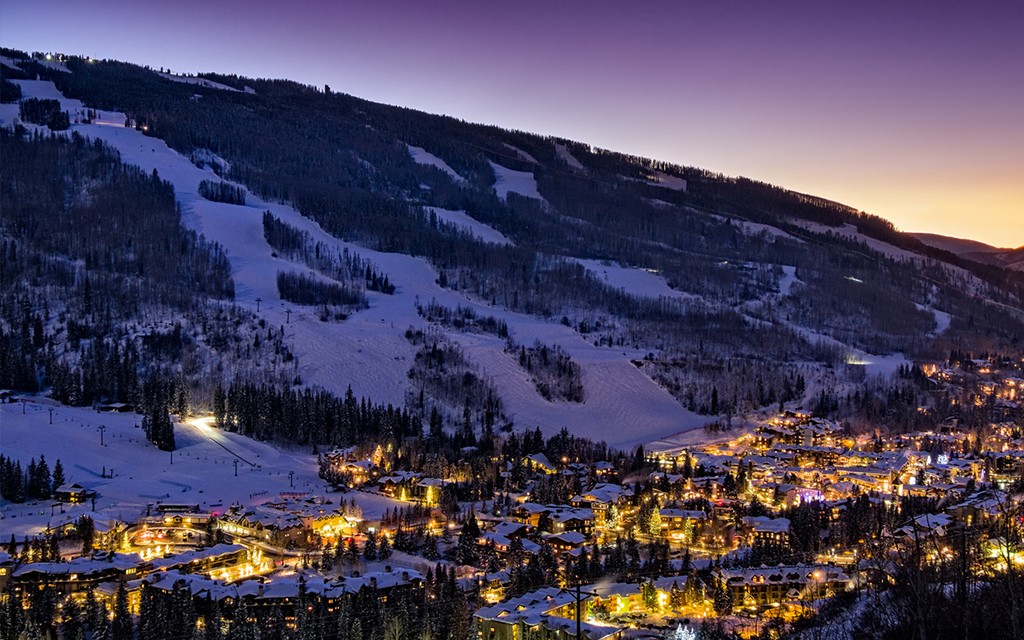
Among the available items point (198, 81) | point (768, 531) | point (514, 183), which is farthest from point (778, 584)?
point (198, 81)

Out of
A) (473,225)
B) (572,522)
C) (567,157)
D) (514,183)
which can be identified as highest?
(567,157)

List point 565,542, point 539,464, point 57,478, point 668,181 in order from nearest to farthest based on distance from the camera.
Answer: point 565,542 < point 57,478 < point 539,464 < point 668,181

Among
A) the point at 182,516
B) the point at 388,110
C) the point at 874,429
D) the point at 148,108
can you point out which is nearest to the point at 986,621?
the point at 182,516

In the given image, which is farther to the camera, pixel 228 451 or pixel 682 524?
pixel 228 451

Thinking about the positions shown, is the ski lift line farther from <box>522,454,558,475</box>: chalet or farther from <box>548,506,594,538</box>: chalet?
<box>548,506,594,538</box>: chalet

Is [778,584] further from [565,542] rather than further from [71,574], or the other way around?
[71,574]

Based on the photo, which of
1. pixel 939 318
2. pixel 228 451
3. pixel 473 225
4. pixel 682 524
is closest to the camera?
pixel 682 524

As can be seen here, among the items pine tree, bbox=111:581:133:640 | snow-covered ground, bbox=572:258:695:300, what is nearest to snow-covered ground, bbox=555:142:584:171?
snow-covered ground, bbox=572:258:695:300
